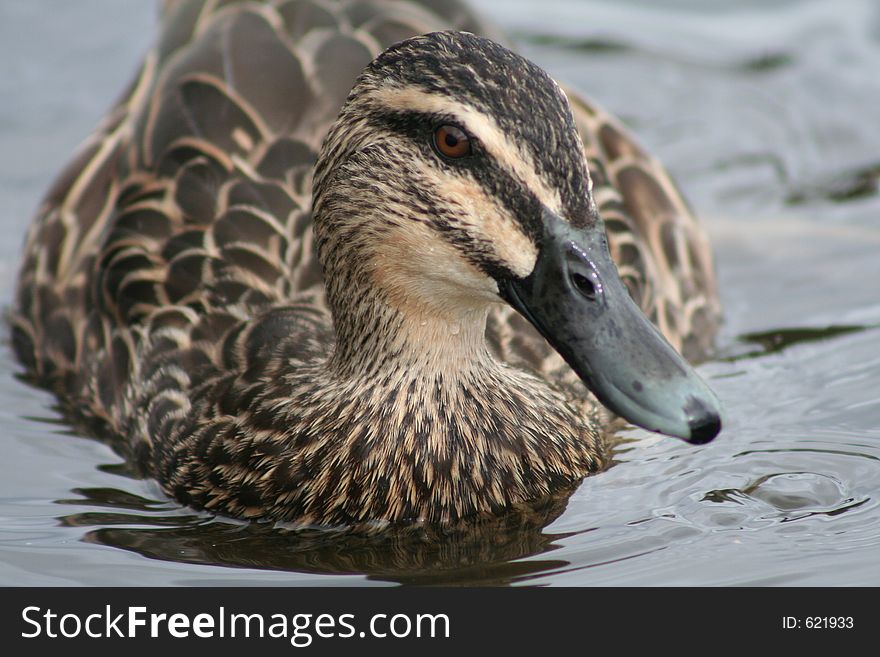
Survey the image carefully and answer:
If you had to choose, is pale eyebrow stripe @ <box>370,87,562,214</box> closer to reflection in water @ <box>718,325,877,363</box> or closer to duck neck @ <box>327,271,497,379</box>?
duck neck @ <box>327,271,497,379</box>

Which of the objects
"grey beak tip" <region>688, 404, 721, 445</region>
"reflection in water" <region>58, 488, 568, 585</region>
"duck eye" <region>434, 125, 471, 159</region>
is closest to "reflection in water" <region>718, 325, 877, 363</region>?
"reflection in water" <region>58, 488, 568, 585</region>

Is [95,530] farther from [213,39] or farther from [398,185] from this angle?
[213,39]

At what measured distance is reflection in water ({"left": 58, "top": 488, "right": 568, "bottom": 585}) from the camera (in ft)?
17.2

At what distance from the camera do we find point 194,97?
6.92 m

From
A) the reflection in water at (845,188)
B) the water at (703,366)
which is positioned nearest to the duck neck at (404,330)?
the water at (703,366)

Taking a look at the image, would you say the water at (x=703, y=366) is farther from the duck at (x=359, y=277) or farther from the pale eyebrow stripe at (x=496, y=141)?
the pale eyebrow stripe at (x=496, y=141)

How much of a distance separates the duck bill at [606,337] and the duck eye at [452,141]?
1.19 feet

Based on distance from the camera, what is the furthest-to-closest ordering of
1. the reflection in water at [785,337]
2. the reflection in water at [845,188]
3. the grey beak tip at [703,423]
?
1. the reflection in water at [845,188]
2. the reflection in water at [785,337]
3. the grey beak tip at [703,423]

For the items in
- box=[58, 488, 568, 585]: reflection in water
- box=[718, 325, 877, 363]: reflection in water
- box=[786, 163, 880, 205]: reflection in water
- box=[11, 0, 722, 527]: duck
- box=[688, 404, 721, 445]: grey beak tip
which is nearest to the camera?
box=[688, 404, 721, 445]: grey beak tip

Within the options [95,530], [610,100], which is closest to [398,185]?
[95,530]

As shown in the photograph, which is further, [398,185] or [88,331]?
[88,331]

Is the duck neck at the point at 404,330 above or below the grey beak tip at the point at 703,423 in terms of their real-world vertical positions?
above

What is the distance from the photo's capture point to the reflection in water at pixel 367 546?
5238mm
